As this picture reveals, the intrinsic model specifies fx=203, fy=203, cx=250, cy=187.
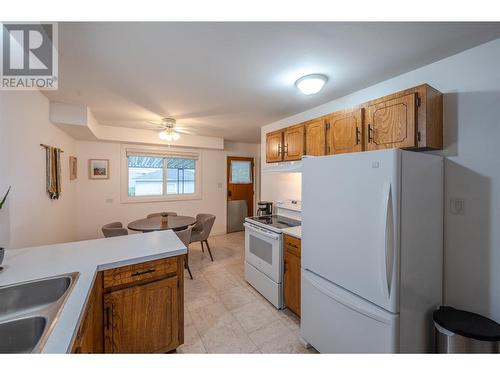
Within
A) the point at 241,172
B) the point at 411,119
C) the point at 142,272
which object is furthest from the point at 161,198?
the point at 411,119

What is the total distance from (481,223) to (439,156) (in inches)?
21.5

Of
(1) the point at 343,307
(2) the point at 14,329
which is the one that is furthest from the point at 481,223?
(2) the point at 14,329

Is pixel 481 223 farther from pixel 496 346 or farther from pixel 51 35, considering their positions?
pixel 51 35

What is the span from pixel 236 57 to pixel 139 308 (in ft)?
6.58

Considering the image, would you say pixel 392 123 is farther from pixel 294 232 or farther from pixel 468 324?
pixel 468 324

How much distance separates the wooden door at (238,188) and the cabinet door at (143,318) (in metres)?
3.93

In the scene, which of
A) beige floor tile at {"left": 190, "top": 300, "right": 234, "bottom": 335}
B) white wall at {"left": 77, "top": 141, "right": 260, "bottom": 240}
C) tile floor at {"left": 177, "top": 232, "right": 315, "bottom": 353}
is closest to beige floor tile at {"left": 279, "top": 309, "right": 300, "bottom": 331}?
tile floor at {"left": 177, "top": 232, "right": 315, "bottom": 353}

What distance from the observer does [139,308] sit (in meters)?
1.43

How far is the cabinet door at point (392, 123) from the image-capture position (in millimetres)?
1548

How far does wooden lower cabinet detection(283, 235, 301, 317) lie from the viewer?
206cm

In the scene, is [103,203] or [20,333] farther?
[103,203]

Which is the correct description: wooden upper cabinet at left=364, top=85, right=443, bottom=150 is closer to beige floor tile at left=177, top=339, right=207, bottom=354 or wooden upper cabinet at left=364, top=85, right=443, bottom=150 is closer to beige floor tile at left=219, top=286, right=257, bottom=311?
beige floor tile at left=219, top=286, right=257, bottom=311

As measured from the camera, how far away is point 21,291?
1104 millimetres

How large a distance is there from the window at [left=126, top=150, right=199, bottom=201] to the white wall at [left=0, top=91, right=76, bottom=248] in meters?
1.46
